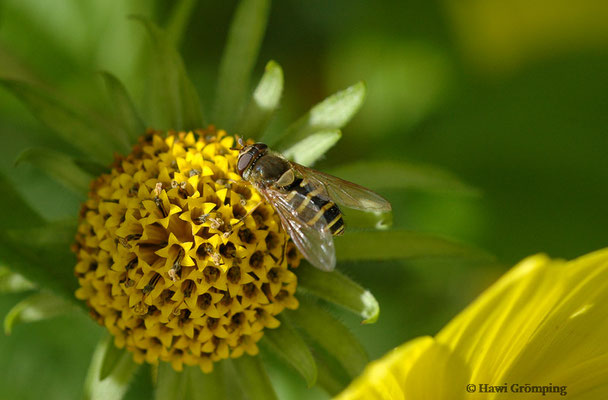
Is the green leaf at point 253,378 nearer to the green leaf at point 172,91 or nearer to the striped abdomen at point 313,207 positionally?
the striped abdomen at point 313,207

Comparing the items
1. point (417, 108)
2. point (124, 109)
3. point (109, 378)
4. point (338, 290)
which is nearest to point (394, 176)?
point (338, 290)

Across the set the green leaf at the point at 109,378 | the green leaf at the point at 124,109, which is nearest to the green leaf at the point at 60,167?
the green leaf at the point at 124,109

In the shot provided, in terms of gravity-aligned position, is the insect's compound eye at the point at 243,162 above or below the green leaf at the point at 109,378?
above

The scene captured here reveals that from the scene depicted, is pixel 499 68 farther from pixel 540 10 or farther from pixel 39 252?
pixel 39 252

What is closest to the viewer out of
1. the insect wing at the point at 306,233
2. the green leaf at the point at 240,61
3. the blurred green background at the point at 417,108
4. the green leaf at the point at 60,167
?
the insect wing at the point at 306,233

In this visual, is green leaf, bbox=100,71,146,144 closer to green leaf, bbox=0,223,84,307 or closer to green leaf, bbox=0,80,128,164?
green leaf, bbox=0,80,128,164

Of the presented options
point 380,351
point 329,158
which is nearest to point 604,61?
point 329,158
